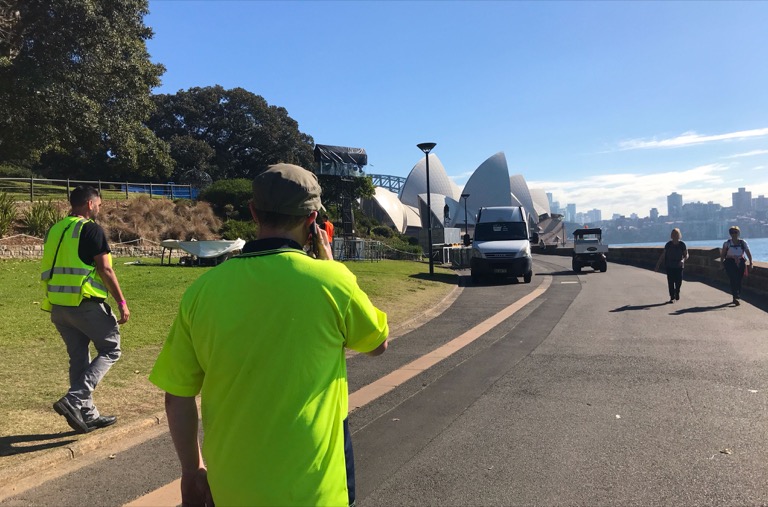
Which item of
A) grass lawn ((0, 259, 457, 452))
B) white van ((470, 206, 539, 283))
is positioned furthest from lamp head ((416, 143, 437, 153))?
grass lawn ((0, 259, 457, 452))

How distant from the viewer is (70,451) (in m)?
4.21

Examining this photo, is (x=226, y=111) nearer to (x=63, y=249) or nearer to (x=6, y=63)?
(x=6, y=63)

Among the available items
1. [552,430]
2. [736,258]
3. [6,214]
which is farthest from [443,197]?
[552,430]

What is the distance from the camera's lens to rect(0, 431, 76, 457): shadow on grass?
4.15 m

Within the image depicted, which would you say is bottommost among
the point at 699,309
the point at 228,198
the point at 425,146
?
the point at 699,309

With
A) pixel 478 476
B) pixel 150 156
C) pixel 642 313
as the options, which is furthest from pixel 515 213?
pixel 478 476

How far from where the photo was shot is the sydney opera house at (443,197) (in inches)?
3068

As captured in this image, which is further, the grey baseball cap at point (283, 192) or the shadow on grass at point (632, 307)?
the shadow on grass at point (632, 307)

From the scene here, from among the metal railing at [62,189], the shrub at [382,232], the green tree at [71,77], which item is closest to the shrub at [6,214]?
the green tree at [71,77]

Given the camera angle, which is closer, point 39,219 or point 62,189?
point 39,219

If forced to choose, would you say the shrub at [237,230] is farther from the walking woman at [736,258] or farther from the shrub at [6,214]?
the walking woman at [736,258]

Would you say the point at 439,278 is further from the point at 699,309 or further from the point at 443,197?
the point at 443,197

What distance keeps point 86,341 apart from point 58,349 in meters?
2.77

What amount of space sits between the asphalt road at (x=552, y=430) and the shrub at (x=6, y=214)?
51.4ft
